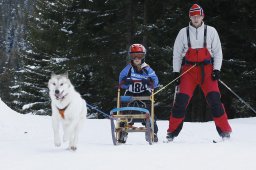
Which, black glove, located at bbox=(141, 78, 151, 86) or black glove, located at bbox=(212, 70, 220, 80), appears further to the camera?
black glove, located at bbox=(141, 78, 151, 86)

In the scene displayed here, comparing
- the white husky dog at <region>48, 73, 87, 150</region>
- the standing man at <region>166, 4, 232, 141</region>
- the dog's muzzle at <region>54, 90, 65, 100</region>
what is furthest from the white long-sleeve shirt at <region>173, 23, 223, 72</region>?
the dog's muzzle at <region>54, 90, 65, 100</region>

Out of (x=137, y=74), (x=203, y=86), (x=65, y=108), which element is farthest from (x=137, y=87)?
(x=65, y=108)

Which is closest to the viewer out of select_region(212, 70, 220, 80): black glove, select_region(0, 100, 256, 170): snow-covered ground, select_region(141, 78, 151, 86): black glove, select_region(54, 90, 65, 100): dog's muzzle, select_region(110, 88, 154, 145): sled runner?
select_region(0, 100, 256, 170): snow-covered ground

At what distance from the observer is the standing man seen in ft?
29.1

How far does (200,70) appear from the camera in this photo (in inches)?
350

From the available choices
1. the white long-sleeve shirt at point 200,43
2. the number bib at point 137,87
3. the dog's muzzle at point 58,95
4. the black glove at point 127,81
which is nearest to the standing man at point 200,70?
the white long-sleeve shirt at point 200,43

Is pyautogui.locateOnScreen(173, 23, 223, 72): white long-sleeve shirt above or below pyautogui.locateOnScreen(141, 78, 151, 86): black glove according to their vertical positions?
above

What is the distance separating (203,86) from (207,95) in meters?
0.18

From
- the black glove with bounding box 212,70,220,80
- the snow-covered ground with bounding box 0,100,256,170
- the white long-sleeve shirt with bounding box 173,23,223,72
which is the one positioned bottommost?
the snow-covered ground with bounding box 0,100,256,170

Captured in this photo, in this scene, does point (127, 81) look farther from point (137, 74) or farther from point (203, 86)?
point (203, 86)

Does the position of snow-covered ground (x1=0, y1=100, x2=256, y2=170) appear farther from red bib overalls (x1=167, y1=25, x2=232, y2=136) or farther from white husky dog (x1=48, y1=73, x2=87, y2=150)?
red bib overalls (x1=167, y1=25, x2=232, y2=136)

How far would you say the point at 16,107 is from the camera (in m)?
34.6

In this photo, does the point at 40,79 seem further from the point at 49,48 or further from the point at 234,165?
the point at 234,165

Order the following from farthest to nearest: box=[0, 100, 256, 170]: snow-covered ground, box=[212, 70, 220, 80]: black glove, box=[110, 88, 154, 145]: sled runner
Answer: box=[212, 70, 220, 80]: black glove
box=[110, 88, 154, 145]: sled runner
box=[0, 100, 256, 170]: snow-covered ground
